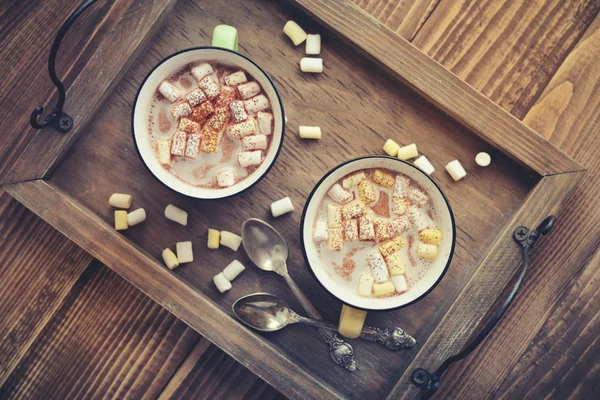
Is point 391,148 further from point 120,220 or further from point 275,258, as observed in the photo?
point 120,220

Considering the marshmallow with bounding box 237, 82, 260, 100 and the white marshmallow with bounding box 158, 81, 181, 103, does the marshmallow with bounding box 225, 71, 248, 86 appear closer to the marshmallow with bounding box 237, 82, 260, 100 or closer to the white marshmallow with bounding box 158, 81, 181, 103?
the marshmallow with bounding box 237, 82, 260, 100

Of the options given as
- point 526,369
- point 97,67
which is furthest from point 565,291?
point 97,67

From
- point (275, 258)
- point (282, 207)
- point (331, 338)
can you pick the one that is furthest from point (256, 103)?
point (331, 338)

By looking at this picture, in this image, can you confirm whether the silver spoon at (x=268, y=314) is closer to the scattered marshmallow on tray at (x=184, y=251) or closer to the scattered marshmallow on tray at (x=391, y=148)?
the scattered marshmallow on tray at (x=184, y=251)

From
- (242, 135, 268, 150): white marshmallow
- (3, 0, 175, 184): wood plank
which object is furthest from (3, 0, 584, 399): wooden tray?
(242, 135, 268, 150): white marshmallow


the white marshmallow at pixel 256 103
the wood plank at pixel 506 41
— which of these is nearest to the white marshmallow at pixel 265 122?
the white marshmallow at pixel 256 103
